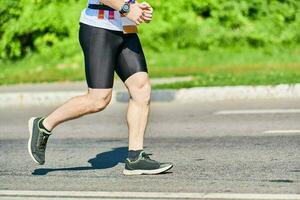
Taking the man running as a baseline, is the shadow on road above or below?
below

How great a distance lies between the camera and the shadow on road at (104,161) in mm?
7461

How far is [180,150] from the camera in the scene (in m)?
8.37

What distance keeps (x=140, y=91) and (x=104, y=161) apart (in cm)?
112

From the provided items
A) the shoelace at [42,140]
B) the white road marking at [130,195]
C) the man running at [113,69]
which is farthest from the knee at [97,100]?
the white road marking at [130,195]

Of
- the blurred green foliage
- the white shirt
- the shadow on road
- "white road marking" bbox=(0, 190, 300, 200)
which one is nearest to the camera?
"white road marking" bbox=(0, 190, 300, 200)

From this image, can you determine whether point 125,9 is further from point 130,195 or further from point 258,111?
point 258,111

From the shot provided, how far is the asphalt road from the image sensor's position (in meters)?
6.61

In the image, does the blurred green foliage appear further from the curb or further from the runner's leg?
the runner's leg

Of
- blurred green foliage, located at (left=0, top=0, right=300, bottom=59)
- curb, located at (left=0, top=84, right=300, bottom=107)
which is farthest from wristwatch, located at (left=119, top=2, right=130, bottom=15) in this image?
blurred green foliage, located at (left=0, top=0, right=300, bottom=59)

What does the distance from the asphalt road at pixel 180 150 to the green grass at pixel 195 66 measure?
183 cm

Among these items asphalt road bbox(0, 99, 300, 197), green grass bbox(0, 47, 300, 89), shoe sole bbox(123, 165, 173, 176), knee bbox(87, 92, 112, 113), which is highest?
knee bbox(87, 92, 112, 113)

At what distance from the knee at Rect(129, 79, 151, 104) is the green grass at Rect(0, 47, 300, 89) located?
6.15 meters

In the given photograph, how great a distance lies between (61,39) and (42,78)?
227cm

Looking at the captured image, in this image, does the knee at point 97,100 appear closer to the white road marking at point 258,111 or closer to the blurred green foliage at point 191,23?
the white road marking at point 258,111
